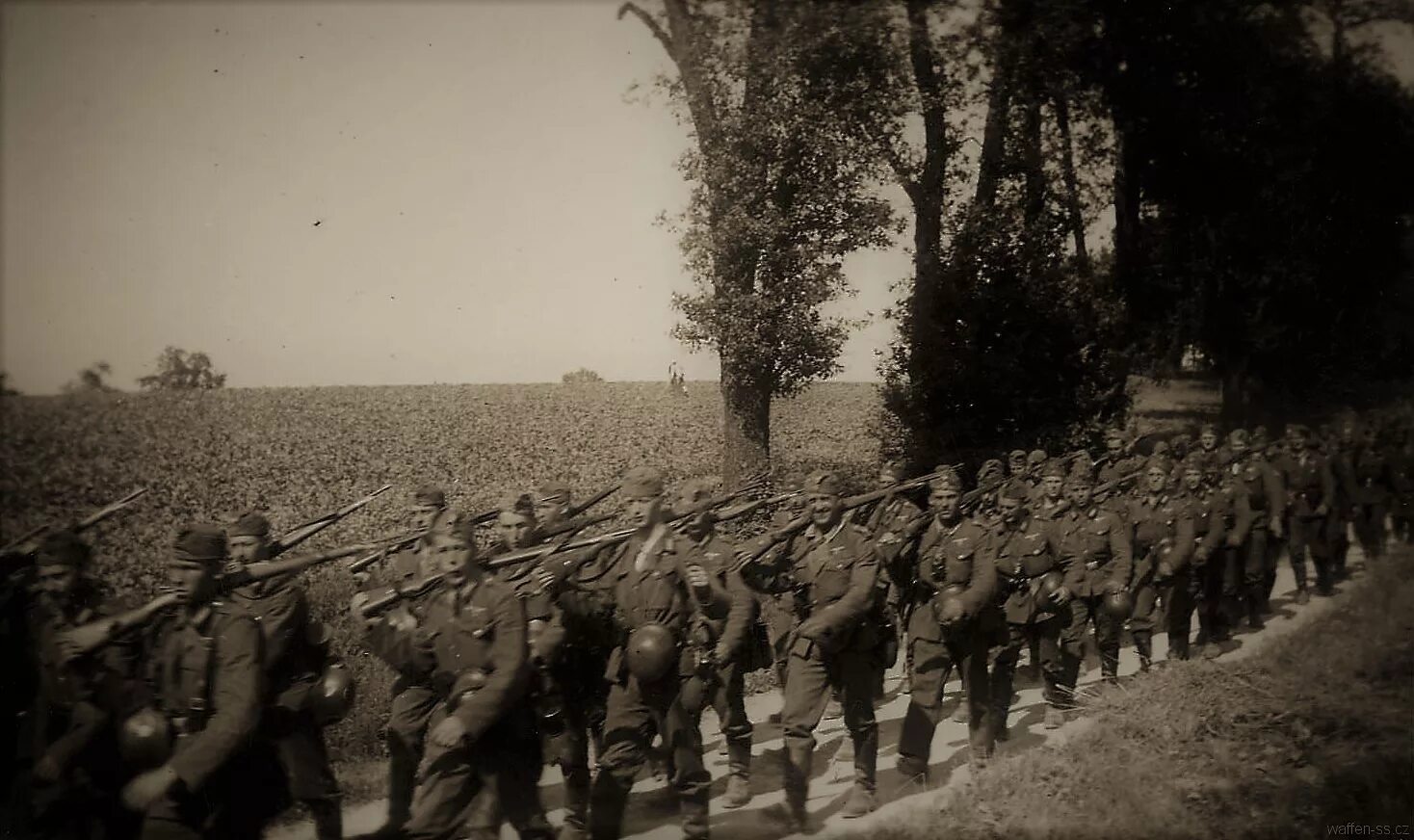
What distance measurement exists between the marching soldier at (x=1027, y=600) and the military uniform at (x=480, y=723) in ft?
11.7

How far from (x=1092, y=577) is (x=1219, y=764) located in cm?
175

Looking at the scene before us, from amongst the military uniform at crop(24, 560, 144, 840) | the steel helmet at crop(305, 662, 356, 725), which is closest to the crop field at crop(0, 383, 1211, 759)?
the steel helmet at crop(305, 662, 356, 725)

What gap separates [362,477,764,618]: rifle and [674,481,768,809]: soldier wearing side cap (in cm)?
30

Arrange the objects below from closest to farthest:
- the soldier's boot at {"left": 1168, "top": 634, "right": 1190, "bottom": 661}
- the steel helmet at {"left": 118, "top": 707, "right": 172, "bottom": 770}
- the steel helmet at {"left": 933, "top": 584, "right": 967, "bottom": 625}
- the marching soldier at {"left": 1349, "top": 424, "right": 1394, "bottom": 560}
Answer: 1. the steel helmet at {"left": 118, "top": 707, "right": 172, "bottom": 770}
2. the steel helmet at {"left": 933, "top": 584, "right": 967, "bottom": 625}
3. the soldier's boot at {"left": 1168, "top": 634, "right": 1190, "bottom": 661}
4. the marching soldier at {"left": 1349, "top": 424, "right": 1394, "bottom": 560}

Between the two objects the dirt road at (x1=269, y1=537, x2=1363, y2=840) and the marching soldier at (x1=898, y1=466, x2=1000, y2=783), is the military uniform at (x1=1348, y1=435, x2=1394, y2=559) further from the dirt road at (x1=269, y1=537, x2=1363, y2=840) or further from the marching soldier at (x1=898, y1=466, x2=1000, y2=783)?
the marching soldier at (x1=898, y1=466, x2=1000, y2=783)

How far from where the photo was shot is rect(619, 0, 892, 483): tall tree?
6.39 metres

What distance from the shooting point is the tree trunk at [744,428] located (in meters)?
7.36

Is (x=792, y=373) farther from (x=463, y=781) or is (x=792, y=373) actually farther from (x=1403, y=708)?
(x=1403, y=708)

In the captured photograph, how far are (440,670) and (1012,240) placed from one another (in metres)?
5.97

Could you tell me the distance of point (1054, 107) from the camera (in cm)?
797

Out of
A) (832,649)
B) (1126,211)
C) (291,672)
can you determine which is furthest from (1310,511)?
(291,672)

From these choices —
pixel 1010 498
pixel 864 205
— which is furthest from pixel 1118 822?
pixel 864 205

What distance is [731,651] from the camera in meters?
5.58

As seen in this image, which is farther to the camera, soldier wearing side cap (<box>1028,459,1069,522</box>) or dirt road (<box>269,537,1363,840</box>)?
soldier wearing side cap (<box>1028,459,1069,522</box>)
